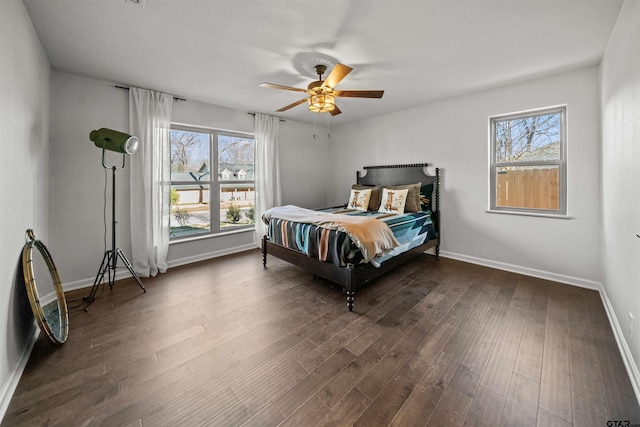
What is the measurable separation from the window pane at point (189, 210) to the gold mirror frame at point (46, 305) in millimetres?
1811

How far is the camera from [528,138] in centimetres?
Result: 341

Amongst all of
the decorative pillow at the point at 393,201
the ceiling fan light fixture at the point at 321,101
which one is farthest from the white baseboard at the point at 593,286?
the ceiling fan light fixture at the point at 321,101

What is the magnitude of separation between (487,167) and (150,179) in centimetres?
477

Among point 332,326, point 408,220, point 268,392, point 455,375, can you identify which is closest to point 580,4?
point 408,220

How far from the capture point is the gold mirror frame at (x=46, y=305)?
5.74 ft

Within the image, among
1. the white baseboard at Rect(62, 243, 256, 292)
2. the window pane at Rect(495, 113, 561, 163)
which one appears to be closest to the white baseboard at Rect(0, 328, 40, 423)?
the white baseboard at Rect(62, 243, 256, 292)

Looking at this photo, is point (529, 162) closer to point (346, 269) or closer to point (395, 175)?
point (395, 175)

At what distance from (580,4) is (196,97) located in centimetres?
424

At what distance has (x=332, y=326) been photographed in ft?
7.25

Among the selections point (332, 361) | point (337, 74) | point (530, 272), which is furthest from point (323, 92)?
point (530, 272)

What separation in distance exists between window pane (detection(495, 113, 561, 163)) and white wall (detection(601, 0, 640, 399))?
0.71 meters

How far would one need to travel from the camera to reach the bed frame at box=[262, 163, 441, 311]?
2.54m

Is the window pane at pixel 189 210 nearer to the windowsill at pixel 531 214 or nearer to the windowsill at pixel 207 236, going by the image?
the windowsill at pixel 207 236

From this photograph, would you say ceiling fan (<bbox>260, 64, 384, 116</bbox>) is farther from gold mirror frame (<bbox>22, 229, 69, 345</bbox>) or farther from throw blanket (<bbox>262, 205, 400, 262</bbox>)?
gold mirror frame (<bbox>22, 229, 69, 345</bbox>)
